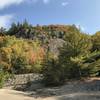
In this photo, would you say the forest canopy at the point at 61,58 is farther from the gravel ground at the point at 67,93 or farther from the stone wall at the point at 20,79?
the gravel ground at the point at 67,93

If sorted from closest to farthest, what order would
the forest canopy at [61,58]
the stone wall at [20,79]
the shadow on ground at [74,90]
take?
the shadow on ground at [74,90], the forest canopy at [61,58], the stone wall at [20,79]

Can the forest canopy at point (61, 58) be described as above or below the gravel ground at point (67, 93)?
above

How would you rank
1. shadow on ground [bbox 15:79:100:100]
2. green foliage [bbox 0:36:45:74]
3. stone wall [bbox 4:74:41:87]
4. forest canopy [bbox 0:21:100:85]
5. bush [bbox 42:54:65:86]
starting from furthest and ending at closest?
1. green foliage [bbox 0:36:45:74]
2. stone wall [bbox 4:74:41:87]
3. forest canopy [bbox 0:21:100:85]
4. bush [bbox 42:54:65:86]
5. shadow on ground [bbox 15:79:100:100]

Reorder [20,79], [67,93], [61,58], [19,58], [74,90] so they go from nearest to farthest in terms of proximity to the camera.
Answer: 1. [67,93]
2. [74,90]
3. [61,58]
4. [20,79]
5. [19,58]

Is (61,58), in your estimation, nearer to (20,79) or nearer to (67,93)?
(67,93)

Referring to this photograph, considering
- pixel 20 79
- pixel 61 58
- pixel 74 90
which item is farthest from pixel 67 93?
pixel 20 79

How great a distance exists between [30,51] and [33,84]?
13.3 meters

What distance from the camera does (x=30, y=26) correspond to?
60.3m

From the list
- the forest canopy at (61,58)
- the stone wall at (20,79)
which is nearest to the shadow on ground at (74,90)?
the forest canopy at (61,58)

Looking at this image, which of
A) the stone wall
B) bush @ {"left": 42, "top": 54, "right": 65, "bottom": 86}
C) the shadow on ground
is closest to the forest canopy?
bush @ {"left": 42, "top": 54, "right": 65, "bottom": 86}

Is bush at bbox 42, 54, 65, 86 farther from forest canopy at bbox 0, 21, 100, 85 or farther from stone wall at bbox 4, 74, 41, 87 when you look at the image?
stone wall at bbox 4, 74, 41, 87

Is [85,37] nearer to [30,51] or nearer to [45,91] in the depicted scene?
[45,91]

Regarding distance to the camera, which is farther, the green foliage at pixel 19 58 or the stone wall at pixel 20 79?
the green foliage at pixel 19 58

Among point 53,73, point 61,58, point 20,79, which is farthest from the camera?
point 20,79
